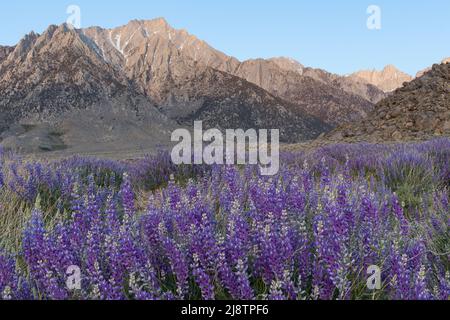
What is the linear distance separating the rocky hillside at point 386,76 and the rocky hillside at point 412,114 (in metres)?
138

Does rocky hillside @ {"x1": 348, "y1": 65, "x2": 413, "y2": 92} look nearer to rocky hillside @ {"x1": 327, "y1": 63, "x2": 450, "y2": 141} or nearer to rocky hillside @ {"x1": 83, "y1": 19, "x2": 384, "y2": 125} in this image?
rocky hillside @ {"x1": 83, "y1": 19, "x2": 384, "y2": 125}

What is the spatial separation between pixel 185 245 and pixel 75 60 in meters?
57.5

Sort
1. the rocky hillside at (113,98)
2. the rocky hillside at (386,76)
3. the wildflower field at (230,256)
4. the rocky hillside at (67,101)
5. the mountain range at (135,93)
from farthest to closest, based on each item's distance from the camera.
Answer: the rocky hillside at (386,76) → the mountain range at (135,93) → the rocky hillside at (113,98) → the rocky hillside at (67,101) → the wildflower field at (230,256)

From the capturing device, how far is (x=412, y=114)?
59.3 feet

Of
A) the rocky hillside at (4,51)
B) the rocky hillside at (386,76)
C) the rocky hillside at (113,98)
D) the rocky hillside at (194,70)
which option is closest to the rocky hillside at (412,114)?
the rocky hillside at (113,98)

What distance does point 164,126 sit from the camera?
5419 centimetres

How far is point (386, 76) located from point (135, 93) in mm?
120507

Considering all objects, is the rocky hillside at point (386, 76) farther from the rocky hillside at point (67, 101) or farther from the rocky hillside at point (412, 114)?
the rocky hillside at point (412, 114)

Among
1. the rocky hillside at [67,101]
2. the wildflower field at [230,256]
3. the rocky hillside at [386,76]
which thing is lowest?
the wildflower field at [230,256]

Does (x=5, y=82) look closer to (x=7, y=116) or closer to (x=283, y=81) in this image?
(x=7, y=116)

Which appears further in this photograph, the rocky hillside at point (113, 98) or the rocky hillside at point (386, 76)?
the rocky hillside at point (386, 76)

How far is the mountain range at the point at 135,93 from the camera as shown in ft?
158

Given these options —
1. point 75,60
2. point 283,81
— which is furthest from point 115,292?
point 283,81

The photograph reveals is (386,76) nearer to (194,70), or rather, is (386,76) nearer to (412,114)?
(194,70)
